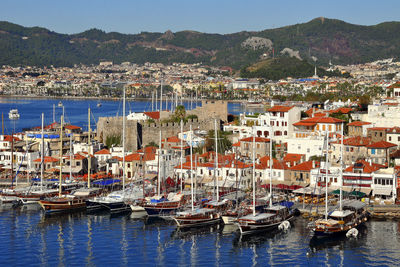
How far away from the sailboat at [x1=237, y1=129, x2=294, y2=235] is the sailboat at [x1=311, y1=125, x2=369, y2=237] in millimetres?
1704

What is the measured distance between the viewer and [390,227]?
1051 inches

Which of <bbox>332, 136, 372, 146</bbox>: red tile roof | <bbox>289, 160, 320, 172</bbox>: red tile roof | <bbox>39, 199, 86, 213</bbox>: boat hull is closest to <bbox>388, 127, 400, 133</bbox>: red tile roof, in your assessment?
<bbox>332, 136, 372, 146</bbox>: red tile roof

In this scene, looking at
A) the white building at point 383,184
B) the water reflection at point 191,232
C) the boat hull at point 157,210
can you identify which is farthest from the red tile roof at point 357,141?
the boat hull at point 157,210

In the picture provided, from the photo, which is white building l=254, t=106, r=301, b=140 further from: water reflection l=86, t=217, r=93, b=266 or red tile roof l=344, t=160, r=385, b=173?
water reflection l=86, t=217, r=93, b=266

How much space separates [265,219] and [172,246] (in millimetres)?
3786

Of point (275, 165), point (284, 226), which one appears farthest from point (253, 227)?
point (275, 165)

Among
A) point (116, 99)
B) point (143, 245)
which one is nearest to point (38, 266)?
point (143, 245)

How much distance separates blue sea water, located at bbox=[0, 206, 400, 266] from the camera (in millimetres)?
23344

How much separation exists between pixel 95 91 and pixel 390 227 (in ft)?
441

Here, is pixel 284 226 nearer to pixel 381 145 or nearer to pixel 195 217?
pixel 195 217

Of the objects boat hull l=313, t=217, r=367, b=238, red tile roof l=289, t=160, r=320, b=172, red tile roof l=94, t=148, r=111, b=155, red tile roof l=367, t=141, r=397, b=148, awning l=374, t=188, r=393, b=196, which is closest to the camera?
boat hull l=313, t=217, r=367, b=238

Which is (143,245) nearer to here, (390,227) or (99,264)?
Answer: (99,264)

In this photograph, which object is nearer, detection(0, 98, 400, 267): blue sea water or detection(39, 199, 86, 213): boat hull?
detection(0, 98, 400, 267): blue sea water

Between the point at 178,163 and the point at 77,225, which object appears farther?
the point at 178,163
